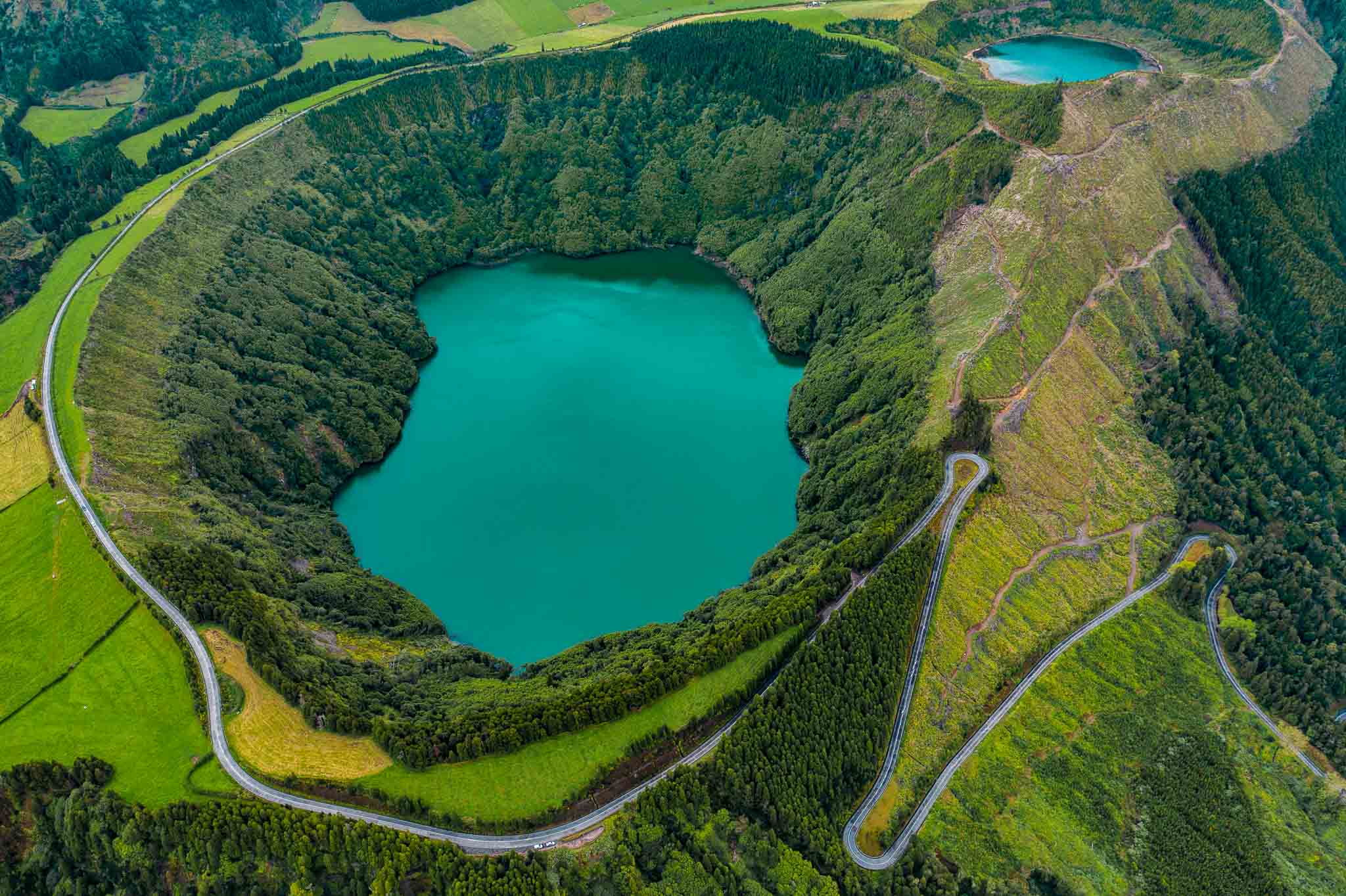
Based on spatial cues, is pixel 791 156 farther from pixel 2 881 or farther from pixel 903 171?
pixel 2 881

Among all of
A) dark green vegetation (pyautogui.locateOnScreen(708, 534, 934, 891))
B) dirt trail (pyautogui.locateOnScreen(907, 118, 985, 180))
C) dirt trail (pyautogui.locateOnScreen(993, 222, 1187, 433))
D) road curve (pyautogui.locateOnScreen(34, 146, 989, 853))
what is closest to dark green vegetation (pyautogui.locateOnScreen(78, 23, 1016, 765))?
dirt trail (pyautogui.locateOnScreen(907, 118, 985, 180))

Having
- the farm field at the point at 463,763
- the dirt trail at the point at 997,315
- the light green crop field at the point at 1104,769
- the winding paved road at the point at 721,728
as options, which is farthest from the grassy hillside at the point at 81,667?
the dirt trail at the point at 997,315

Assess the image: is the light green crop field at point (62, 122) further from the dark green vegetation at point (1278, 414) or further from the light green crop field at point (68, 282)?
the dark green vegetation at point (1278, 414)

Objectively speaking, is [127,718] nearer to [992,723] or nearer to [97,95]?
[992,723]

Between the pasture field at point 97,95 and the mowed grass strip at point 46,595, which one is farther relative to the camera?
the pasture field at point 97,95

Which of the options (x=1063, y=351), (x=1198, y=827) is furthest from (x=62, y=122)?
(x=1198, y=827)

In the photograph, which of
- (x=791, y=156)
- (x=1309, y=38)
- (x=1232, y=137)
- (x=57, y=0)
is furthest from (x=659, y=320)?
(x=57, y=0)
